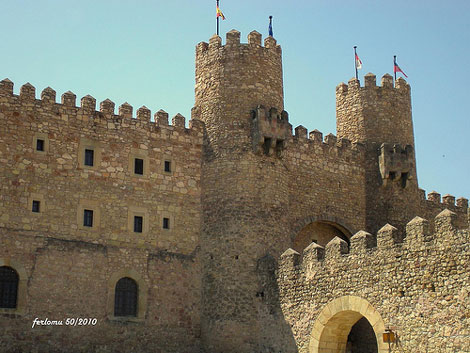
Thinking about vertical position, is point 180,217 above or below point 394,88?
below

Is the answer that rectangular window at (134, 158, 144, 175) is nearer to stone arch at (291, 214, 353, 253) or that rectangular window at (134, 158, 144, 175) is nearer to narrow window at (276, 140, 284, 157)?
narrow window at (276, 140, 284, 157)

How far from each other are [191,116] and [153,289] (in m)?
6.20

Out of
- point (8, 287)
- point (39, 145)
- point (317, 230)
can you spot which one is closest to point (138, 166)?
point (39, 145)

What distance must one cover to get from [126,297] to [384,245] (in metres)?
8.03

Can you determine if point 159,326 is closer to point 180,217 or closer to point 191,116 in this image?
point 180,217

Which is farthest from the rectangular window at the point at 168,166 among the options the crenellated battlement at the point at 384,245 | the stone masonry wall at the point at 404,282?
the stone masonry wall at the point at 404,282

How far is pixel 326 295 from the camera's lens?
20797 mm

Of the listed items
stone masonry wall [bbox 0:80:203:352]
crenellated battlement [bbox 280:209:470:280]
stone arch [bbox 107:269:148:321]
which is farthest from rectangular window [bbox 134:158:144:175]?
crenellated battlement [bbox 280:209:470:280]

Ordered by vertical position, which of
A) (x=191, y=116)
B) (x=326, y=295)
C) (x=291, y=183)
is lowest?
(x=326, y=295)

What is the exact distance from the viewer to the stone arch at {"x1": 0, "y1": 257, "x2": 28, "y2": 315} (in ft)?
67.7

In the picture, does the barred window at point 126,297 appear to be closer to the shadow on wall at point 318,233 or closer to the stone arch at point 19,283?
the stone arch at point 19,283

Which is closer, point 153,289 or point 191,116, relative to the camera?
point 153,289

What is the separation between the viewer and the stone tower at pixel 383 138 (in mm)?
27500

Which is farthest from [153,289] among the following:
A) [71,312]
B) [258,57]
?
[258,57]
